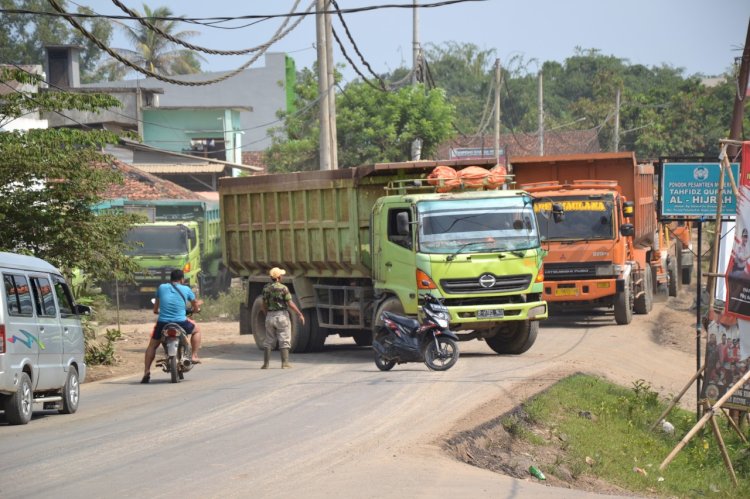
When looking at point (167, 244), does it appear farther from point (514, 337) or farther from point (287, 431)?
point (287, 431)

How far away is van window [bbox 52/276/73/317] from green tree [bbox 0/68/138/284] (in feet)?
8.49

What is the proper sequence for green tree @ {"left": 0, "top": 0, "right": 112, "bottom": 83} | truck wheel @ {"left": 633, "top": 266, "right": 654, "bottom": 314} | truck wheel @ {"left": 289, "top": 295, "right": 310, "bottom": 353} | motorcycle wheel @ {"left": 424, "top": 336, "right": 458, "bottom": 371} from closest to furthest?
motorcycle wheel @ {"left": 424, "top": 336, "right": 458, "bottom": 371}
truck wheel @ {"left": 289, "top": 295, "right": 310, "bottom": 353}
truck wheel @ {"left": 633, "top": 266, "right": 654, "bottom": 314}
green tree @ {"left": 0, "top": 0, "right": 112, "bottom": 83}

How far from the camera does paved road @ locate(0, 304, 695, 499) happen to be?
8719mm

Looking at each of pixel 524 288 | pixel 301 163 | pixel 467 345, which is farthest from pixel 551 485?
pixel 301 163

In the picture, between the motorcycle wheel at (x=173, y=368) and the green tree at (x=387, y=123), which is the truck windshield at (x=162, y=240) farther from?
the motorcycle wheel at (x=173, y=368)

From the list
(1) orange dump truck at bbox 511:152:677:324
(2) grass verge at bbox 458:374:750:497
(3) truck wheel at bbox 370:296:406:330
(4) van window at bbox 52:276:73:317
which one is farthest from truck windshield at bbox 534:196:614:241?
(4) van window at bbox 52:276:73:317

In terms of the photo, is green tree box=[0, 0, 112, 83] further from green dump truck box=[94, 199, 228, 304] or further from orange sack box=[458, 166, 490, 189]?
orange sack box=[458, 166, 490, 189]

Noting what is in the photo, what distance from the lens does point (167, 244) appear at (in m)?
34.2

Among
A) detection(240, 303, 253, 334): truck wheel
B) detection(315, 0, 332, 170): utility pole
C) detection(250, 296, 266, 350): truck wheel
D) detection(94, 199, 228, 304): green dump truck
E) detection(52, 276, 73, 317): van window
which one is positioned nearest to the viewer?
detection(52, 276, 73, 317): van window

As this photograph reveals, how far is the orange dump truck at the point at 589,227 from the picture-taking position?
77.0ft

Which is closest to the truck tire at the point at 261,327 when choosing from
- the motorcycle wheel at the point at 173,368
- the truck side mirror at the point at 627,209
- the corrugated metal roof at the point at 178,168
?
the motorcycle wheel at the point at 173,368

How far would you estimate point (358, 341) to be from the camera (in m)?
22.1

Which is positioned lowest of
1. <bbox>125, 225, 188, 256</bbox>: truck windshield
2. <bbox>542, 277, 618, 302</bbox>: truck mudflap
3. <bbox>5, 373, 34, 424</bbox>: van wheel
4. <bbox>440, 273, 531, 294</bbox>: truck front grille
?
<bbox>5, 373, 34, 424</bbox>: van wheel

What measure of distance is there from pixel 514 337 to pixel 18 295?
837 centimetres
